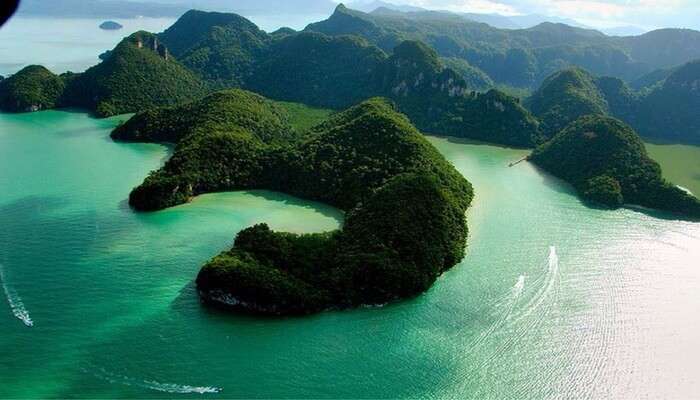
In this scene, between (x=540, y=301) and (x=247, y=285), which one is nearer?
(x=247, y=285)

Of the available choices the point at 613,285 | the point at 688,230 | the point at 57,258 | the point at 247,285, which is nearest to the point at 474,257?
the point at 613,285

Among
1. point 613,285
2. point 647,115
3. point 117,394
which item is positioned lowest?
point 117,394

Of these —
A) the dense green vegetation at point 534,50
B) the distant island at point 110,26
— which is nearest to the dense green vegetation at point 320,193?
the dense green vegetation at point 534,50

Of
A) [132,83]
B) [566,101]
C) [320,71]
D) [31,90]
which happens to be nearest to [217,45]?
[320,71]

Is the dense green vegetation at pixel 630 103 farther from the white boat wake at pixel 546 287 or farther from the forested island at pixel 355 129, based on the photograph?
the white boat wake at pixel 546 287

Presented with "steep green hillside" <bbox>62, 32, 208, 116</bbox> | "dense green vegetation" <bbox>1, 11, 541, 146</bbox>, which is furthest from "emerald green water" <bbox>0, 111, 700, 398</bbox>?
"steep green hillside" <bbox>62, 32, 208, 116</bbox>

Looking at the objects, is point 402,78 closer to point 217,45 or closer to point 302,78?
point 302,78

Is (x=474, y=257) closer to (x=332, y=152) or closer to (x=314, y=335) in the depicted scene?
(x=314, y=335)
